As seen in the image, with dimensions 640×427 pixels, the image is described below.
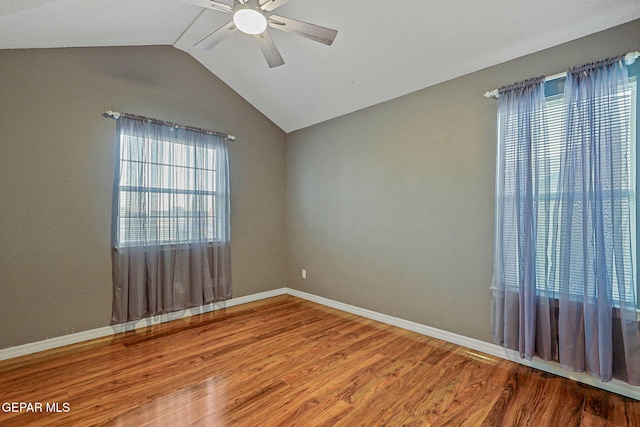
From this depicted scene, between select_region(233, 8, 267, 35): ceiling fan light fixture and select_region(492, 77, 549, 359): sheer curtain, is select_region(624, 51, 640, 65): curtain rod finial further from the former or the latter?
select_region(233, 8, 267, 35): ceiling fan light fixture

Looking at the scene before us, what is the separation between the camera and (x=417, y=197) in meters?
3.16

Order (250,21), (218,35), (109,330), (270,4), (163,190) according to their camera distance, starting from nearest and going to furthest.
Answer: (270,4)
(250,21)
(218,35)
(109,330)
(163,190)

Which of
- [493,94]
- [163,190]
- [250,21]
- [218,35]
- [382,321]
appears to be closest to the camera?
[250,21]

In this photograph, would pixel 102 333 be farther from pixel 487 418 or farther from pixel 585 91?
pixel 585 91

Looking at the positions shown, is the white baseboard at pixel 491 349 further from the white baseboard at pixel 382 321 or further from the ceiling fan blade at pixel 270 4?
the ceiling fan blade at pixel 270 4

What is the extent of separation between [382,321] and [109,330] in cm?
287

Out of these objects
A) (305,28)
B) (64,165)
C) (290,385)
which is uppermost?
(305,28)

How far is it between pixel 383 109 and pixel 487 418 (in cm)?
297

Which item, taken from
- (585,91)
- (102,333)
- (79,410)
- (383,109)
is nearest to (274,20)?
(383,109)

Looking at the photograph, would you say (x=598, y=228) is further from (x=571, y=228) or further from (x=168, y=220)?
(x=168, y=220)

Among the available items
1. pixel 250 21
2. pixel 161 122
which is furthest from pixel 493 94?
pixel 161 122

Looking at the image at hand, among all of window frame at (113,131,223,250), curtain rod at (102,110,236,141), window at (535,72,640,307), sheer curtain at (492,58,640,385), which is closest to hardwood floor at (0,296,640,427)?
sheer curtain at (492,58,640,385)

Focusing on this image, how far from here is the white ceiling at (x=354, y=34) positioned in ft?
7.14

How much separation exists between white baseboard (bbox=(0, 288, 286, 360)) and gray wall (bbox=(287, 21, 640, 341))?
3.87 feet
